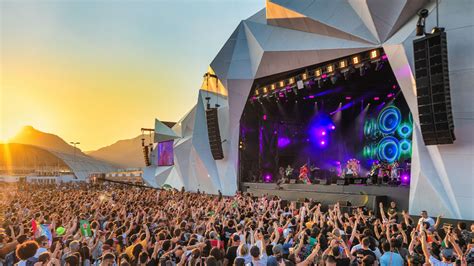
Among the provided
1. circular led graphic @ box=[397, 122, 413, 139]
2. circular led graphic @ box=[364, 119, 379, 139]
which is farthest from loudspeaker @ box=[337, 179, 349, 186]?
circular led graphic @ box=[364, 119, 379, 139]

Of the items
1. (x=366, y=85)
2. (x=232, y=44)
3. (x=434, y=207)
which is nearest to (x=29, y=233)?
(x=434, y=207)

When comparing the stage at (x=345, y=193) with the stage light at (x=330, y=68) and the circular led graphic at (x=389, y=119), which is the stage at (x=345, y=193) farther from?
the circular led graphic at (x=389, y=119)

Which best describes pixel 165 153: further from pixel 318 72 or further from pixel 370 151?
pixel 318 72

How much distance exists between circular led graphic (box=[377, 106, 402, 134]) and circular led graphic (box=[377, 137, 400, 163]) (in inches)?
21.5

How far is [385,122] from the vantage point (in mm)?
23203

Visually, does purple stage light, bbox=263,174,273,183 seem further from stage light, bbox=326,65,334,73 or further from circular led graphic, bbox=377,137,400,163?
stage light, bbox=326,65,334,73

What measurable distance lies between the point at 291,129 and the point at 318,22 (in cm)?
1226

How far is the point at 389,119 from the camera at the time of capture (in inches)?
902

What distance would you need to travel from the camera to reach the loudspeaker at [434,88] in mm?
10898

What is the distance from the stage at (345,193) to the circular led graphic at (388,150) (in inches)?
272

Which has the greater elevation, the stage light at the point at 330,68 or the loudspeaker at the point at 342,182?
the stage light at the point at 330,68

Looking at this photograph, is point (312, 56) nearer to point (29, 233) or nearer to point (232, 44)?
point (232, 44)

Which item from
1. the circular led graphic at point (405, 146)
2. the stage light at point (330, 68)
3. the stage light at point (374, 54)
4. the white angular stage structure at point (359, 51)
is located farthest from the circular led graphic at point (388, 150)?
the stage light at point (374, 54)

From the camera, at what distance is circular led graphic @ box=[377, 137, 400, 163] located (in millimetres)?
22469
